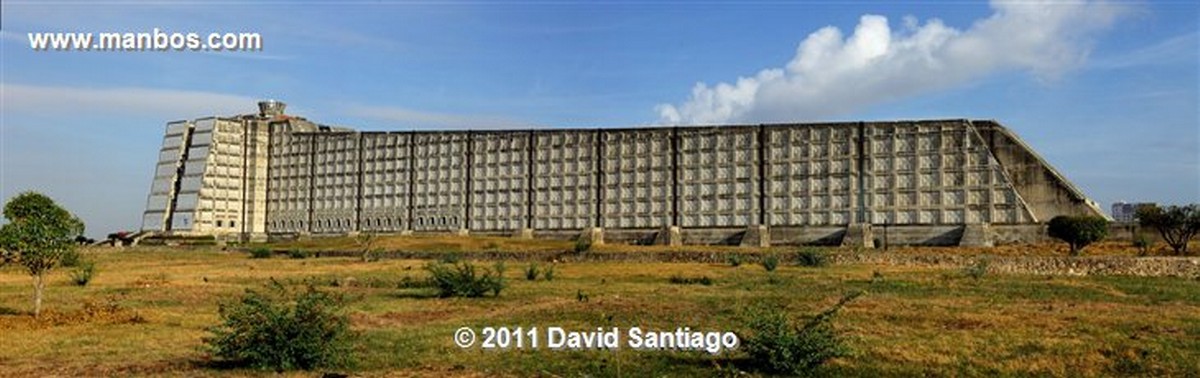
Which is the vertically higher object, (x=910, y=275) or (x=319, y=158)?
(x=319, y=158)

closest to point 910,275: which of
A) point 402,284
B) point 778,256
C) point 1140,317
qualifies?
point 778,256

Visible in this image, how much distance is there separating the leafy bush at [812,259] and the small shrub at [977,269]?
5.91 m

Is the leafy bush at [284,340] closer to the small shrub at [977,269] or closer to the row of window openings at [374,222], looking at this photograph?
Answer: the small shrub at [977,269]

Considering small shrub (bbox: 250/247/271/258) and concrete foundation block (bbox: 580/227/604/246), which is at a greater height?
concrete foundation block (bbox: 580/227/604/246)

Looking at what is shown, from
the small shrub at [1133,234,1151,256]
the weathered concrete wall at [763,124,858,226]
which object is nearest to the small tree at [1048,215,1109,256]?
the small shrub at [1133,234,1151,256]

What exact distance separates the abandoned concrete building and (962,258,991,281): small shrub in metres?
17.4

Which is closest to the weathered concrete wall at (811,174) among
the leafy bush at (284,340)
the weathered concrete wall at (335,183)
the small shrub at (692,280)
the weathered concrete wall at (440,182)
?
the weathered concrete wall at (440,182)

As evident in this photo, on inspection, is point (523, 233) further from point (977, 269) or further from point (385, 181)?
point (977, 269)

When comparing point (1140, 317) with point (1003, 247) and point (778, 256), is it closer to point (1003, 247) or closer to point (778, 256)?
point (778, 256)

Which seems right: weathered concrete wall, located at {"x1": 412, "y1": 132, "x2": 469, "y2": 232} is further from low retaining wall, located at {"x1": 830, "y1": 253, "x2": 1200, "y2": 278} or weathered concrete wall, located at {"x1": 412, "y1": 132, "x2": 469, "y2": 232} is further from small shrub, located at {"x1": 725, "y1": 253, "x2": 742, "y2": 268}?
low retaining wall, located at {"x1": 830, "y1": 253, "x2": 1200, "y2": 278}

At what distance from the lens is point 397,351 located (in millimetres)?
17562

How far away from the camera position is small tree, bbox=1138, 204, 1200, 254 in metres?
48.3

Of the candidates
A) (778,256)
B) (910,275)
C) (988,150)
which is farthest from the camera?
(988,150)

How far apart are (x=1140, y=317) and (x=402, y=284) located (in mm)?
22020
